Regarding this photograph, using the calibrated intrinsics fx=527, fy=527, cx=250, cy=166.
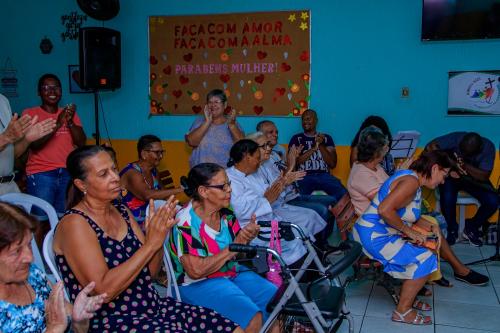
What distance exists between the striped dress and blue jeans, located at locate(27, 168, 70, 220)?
7.81 feet

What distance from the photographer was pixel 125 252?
210cm

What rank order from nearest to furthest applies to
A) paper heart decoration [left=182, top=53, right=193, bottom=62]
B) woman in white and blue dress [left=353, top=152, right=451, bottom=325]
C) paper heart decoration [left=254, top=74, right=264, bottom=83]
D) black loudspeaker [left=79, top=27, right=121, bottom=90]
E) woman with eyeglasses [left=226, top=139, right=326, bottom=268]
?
Result: 1. woman in white and blue dress [left=353, top=152, right=451, bottom=325]
2. woman with eyeglasses [left=226, top=139, right=326, bottom=268]
3. black loudspeaker [left=79, top=27, right=121, bottom=90]
4. paper heart decoration [left=254, top=74, right=264, bottom=83]
5. paper heart decoration [left=182, top=53, right=193, bottom=62]

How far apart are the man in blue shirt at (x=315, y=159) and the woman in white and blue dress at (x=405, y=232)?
171 centimetres

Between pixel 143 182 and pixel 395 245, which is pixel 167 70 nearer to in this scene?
pixel 143 182

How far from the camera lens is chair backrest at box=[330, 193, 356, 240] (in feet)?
13.8

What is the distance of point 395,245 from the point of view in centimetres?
339

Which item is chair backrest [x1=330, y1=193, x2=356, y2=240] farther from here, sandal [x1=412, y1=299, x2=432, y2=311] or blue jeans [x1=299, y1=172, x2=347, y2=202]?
sandal [x1=412, y1=299, x2=432, y2=311]

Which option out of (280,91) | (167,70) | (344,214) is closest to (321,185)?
(344,214)

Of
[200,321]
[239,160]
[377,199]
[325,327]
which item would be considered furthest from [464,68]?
[200,321]

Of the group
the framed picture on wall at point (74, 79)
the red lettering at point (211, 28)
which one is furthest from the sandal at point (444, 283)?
the framed picture on wall at point (74, 79)

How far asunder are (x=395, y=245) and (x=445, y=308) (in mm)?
663

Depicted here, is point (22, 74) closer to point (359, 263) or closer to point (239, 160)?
point (239, 160)

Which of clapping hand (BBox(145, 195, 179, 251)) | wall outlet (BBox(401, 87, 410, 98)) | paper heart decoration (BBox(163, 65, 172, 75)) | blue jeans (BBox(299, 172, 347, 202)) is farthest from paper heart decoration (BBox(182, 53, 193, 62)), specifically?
clapping hand (BBox(145, 195, 179, 251))

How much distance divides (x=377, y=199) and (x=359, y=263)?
59 centimetres
